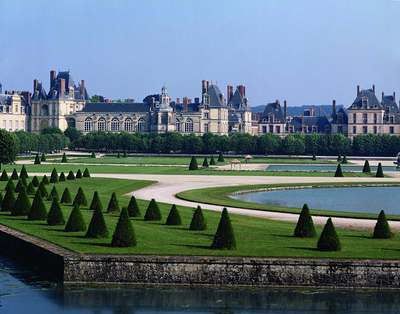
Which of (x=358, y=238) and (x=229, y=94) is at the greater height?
(x=229, y=94)

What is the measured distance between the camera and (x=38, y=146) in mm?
98625

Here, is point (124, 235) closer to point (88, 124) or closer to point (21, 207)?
point (21, 207)

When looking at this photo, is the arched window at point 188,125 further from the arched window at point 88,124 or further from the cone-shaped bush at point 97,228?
the cone-shaped bush at point 97,228

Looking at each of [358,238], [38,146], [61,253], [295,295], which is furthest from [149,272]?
[38,146]

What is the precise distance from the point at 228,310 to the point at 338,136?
8814 centimetres

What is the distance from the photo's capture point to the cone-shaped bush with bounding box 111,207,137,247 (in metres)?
20.2

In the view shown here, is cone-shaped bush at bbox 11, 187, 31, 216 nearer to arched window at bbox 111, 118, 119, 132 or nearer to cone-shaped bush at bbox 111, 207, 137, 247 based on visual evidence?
cone-shaped bush at bbox 111, 207, 137, 247

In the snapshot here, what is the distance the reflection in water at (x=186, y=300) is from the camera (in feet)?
56.2

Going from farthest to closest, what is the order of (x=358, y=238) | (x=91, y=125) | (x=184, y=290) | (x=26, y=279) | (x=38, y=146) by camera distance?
(x=91, y=125) < (x=38, y=146) < (x=358, y=238) < (x=26, y=279) < (x=184, y=290)

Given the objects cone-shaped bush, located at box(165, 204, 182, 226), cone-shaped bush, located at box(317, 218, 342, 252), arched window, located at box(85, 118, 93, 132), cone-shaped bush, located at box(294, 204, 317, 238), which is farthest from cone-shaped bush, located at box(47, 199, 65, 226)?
arched window, located at box(85, 118, 93, 132)

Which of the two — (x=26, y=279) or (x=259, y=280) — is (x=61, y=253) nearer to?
(x=26, y=279)

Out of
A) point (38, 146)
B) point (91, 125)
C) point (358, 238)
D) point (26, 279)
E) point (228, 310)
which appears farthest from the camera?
point (91, 125)

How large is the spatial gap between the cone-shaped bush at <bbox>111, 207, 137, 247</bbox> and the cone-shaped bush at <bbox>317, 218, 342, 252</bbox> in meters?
5.33

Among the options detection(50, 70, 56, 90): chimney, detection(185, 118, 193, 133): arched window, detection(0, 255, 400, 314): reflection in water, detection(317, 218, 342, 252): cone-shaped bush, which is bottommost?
detection(0, 255, 400, 314): reflection in water
